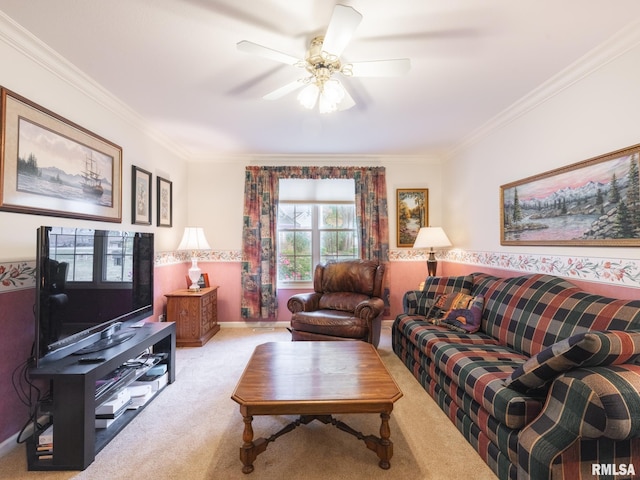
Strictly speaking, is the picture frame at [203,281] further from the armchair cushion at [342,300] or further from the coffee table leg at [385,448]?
the coffee table leg at [385,448]

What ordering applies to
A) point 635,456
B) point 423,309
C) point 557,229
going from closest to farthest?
point 635,456 < point 557,229 < point 423,309

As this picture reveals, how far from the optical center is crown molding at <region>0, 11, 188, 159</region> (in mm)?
1749

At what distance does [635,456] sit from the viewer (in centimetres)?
123

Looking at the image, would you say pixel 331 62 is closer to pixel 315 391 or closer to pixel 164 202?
pixel 315 391

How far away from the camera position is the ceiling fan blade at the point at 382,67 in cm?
172

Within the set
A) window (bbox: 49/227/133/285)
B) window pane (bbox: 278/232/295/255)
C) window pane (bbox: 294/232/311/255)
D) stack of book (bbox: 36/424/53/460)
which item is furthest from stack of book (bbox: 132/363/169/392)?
window pane (bbox: 294/232/311/255)

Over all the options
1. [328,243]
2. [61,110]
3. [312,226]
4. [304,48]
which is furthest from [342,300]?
[61,110]

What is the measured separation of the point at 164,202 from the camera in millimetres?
3662

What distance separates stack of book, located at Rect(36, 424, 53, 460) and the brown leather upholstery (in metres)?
2.05

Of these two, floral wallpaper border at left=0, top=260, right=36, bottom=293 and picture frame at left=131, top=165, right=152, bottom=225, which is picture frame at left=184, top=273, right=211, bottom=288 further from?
floral wallpaper border at left=0, top=260, right=36, bottom=293

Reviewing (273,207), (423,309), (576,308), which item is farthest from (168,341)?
(576,308)

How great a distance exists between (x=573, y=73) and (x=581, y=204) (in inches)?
38.7

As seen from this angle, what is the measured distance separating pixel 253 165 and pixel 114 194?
1.99 m

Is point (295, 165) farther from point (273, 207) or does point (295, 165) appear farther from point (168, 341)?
point (168, 341)
